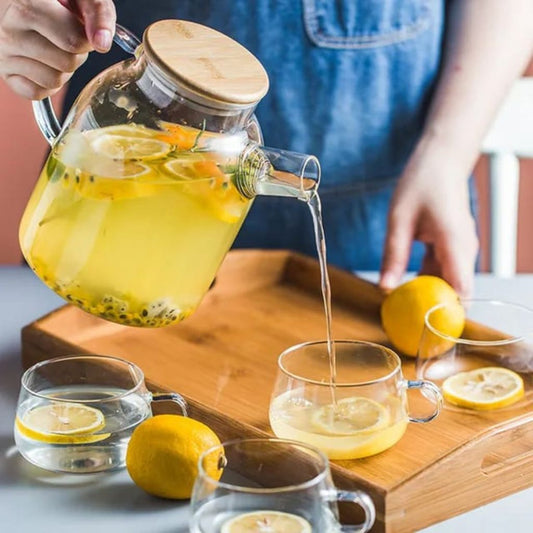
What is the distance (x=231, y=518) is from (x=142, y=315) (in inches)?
9.6

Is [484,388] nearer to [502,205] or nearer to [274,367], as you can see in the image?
[274,367]

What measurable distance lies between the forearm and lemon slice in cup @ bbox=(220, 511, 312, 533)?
81 centimetres

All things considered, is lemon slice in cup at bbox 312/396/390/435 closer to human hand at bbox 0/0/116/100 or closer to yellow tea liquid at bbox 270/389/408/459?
yellow tea liquid at bbox 270/389/408/459

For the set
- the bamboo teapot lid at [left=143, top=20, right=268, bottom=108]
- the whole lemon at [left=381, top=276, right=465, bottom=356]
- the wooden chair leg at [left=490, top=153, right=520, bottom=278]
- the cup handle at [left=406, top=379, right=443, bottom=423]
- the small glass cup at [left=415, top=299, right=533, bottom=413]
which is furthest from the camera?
the wooden chair leg at [left=490, top=153, right=520, bottom=278]

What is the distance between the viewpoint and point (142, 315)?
102cm

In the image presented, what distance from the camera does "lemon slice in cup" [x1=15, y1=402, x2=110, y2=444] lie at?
1.01 meters

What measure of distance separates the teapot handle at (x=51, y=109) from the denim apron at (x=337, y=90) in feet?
1.61

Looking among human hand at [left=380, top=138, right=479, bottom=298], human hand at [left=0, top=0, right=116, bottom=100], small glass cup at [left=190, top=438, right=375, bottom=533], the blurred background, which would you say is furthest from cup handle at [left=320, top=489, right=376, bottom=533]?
the blurred background

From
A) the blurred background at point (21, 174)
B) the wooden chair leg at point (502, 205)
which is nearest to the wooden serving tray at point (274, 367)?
the wooden chair leg at point (502, 205)

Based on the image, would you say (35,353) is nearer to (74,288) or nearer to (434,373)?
(74,288)

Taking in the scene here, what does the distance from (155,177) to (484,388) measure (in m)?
0.42

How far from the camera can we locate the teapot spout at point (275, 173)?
38.8 inches

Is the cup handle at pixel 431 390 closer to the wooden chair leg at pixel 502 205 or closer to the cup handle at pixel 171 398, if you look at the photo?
the cup handle at pixel 171 398

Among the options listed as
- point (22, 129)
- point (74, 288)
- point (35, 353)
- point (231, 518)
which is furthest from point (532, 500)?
point (22, 129)
